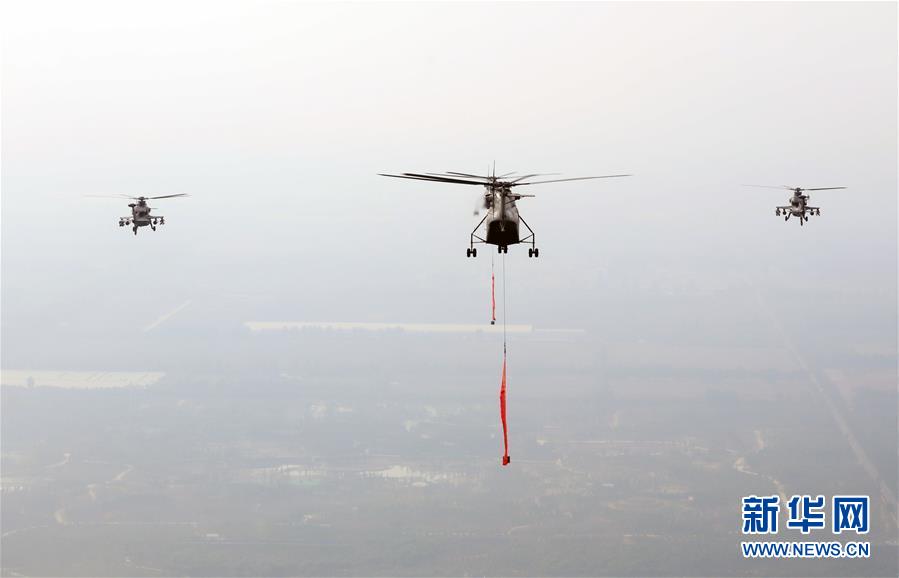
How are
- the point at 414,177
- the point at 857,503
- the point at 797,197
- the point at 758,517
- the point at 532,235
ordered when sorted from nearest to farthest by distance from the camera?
the point at 414,177 < the point at 532,235 < the point at 797,197 < the point at 857,503 < the point at 758,517

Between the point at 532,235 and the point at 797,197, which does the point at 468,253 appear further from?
the point at 797,197

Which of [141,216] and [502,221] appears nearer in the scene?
[502,221]

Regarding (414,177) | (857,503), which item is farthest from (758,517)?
(414,177)

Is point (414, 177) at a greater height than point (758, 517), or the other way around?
point (414, 177)

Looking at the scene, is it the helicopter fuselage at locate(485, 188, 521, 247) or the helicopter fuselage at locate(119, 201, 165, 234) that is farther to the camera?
the helicopter fuselage at locate(119, 201, 165, 234)

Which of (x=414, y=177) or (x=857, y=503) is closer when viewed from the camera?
(x=414, y=177)

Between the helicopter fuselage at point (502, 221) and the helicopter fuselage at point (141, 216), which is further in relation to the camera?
the helicopter fuselage at point (141, 216)

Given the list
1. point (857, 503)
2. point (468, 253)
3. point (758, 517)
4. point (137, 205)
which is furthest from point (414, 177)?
point (758, 517)

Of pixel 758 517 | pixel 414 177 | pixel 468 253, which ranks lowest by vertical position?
pixel 758 517

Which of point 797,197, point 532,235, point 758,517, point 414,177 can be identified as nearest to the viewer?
point 414,177
